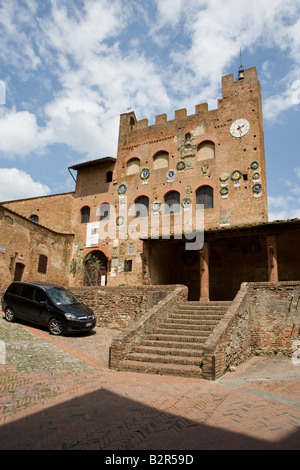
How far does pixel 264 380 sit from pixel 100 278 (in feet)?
50.0

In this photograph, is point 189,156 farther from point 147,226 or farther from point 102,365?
point 102,365

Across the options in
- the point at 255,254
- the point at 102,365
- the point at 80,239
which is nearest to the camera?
the point at 102,365

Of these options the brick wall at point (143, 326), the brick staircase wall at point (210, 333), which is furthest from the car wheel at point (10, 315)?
the brick staircase wall at point (210, 333)

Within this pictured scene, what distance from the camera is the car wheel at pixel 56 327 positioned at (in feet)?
34.3

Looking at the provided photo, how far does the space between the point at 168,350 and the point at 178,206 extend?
1218 cm

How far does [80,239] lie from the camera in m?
22.0

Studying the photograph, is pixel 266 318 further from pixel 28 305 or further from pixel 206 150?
pixel 206 150

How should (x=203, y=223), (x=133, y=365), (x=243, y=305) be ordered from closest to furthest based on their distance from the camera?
(x=133, y=365) < (x=243, y=305) < (x=203, y=223)

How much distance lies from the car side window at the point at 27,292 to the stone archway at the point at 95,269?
352 inches

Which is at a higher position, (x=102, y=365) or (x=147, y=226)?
(x=147, y=226)

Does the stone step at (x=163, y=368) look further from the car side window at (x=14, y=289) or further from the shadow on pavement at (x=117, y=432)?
the car side window at (x=14, y=289)

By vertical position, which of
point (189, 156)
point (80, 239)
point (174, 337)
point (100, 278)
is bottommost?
point (174, 337)

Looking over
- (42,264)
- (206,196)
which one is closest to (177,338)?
(206,196)

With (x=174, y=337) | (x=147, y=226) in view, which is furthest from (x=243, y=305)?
(x=147, y=226)
